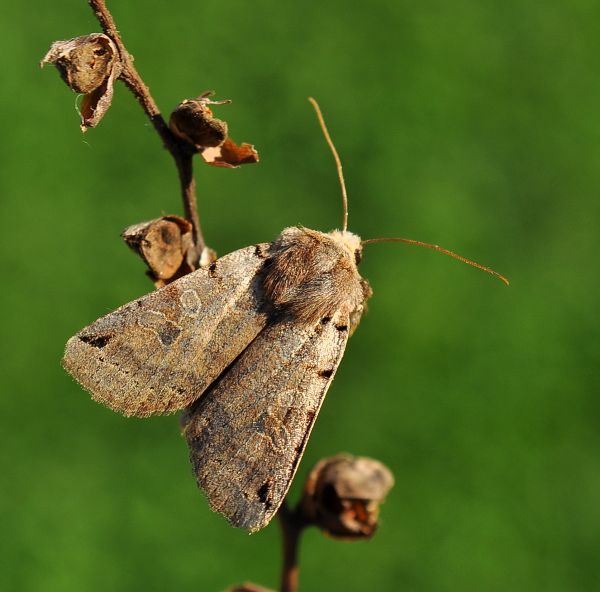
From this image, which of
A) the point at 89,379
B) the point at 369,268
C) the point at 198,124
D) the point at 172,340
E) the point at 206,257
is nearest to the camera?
the point at 198,124

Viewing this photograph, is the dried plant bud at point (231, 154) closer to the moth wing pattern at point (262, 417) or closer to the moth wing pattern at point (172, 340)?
the moth wing pattern at point (172, 340)

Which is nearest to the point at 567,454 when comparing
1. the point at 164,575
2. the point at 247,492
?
the point at 164,575

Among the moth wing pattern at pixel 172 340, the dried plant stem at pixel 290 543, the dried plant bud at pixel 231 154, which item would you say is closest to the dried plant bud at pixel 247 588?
the dried plant stem at pixel 290 543

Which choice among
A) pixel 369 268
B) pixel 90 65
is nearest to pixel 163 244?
pixel 90 65

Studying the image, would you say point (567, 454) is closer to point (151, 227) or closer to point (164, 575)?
point (164, 575)

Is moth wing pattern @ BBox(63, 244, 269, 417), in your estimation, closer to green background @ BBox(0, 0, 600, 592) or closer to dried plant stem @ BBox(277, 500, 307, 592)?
dried plant stem @ BBox(277, 500, 307, 592)

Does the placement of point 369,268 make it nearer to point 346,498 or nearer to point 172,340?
point 346,498
